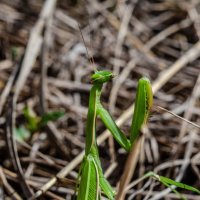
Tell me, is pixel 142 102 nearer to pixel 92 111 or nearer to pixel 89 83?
pixel 92 111

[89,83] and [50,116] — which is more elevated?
[89,83]

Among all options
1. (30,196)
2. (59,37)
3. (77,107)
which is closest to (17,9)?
(59,37)

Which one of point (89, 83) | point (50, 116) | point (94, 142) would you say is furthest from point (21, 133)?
point (94, 142)

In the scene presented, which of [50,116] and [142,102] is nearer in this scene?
[142,102]

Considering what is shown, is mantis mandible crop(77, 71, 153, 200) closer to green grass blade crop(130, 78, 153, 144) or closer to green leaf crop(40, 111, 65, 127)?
green grass blade crop(130, 78, 153, 144)

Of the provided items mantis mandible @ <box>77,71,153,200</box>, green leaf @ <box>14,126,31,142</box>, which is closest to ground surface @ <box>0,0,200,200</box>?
green leaf @ <box>14,126,31,142</box>

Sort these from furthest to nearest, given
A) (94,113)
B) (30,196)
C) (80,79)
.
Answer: (80,79), (30,196), (94,113)

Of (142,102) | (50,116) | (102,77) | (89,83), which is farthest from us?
(89,83)

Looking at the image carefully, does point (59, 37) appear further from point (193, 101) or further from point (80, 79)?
point (193, 101)

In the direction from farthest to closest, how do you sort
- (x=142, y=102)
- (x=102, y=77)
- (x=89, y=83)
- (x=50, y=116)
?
1. (x=89, y=83)
2. (x=50, y=116)
3. (x=102, y=77)
4. (x=142, y=102)
